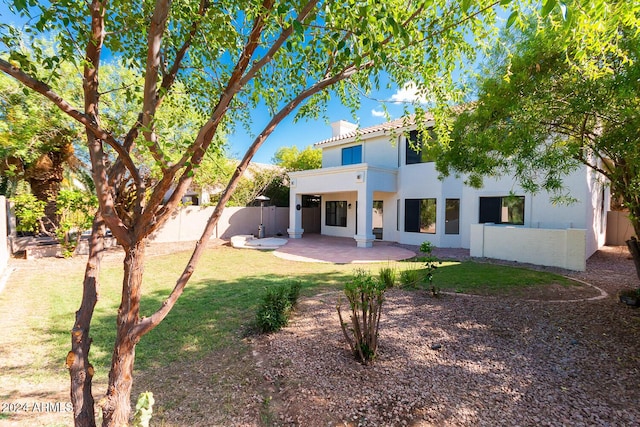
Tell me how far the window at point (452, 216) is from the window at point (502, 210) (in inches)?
46.4

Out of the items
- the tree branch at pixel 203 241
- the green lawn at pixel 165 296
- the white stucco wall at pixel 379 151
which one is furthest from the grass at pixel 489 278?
the white stucco wall at pixel 379 151

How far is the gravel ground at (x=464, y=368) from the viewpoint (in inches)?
135

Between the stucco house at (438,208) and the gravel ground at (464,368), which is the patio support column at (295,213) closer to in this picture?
the stucco house at (438,208)

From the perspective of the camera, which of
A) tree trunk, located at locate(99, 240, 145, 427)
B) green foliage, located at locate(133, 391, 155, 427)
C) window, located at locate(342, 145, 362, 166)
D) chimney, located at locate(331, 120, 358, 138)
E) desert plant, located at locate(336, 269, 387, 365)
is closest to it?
green foliage, located at locate(133, 391, 155, 427)

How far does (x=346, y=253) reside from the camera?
14602 mm

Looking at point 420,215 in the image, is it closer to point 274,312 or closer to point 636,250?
point 636,250

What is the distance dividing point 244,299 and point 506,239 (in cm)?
1110

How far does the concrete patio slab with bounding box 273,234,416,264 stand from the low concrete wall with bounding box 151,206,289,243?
4615mm

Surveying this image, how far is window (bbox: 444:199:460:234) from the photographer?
52.1 ft

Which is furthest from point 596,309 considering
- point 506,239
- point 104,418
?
point 104,418

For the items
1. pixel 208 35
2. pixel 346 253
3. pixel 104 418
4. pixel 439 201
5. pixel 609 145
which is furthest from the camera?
pixel 439 201

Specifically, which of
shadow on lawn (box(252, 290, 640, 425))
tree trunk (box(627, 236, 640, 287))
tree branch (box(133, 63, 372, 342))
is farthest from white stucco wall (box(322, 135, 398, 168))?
tree branch (box(133, 63, 372, 342))

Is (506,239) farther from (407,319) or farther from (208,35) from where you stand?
(208,35)

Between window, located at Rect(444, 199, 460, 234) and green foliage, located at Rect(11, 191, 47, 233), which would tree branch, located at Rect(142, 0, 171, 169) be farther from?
window, located at Rect(444, 199, 460, 234)
